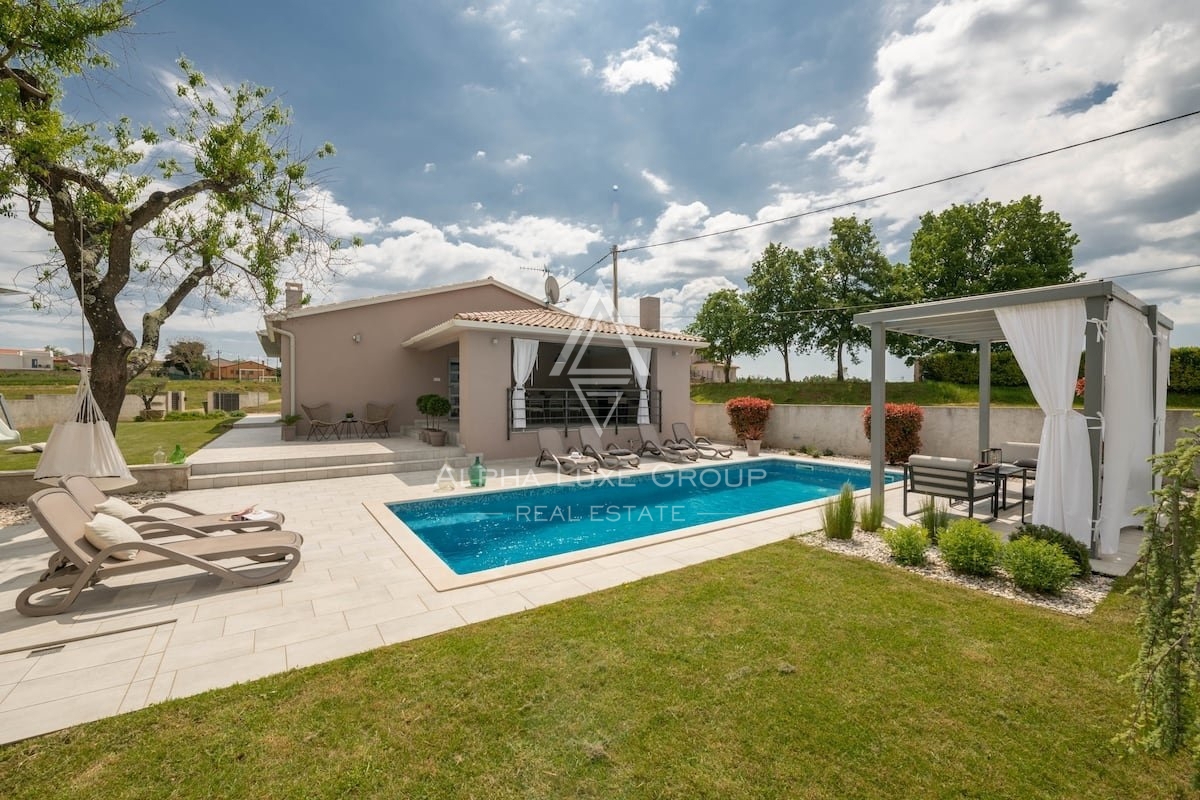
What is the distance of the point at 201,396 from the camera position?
99.7 feet

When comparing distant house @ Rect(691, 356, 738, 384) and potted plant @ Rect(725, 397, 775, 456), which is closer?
potted plant @ Rect(725, 397, 775, 456)

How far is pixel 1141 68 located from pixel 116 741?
14.2 m

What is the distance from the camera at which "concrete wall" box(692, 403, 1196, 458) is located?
438 inches

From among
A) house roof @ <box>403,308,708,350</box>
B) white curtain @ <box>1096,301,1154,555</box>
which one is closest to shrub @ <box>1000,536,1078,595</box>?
white curtain @ <box>1096,301,1154,555</box>

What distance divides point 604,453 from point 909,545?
8.14 metres

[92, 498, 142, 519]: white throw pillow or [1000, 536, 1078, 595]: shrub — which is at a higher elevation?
[92, 498, 142, 519]: white throw pillow

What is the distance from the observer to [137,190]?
24.0ft

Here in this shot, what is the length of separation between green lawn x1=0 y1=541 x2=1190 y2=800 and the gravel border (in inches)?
13.9

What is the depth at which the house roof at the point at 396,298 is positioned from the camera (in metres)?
13.7

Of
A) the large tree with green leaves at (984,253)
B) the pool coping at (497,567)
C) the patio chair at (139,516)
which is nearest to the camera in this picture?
the pool coping at (497,567)

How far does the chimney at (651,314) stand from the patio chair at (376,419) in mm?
8792

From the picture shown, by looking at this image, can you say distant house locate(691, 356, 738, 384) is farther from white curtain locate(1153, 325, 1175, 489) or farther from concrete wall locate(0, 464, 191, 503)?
concrete wall locate(0, 464, 191, 503)

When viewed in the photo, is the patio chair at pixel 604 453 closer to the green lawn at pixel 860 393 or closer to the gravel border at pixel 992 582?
the gravel border at pixel 992 582

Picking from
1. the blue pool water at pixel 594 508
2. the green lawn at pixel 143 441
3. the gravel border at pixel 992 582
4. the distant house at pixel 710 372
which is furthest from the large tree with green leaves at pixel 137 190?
the distant house at pixel 710 372
